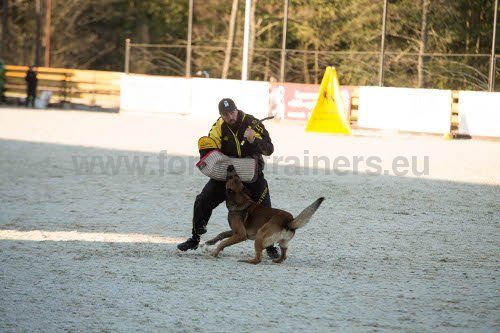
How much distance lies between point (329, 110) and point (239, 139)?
63.4 ft

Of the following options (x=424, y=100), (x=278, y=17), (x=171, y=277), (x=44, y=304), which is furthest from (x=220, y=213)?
(x=278, y=17)

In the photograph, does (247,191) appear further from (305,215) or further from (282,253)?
(305,215)

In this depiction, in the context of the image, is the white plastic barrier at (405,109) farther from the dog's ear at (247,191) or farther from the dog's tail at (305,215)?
the dog's tail at (305,215)

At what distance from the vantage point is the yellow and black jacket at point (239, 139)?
8.45 m

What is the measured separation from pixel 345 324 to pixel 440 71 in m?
30.3

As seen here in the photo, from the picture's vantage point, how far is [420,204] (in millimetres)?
13141

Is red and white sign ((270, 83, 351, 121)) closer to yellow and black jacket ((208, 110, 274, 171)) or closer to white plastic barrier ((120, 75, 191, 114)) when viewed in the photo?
white plastic barrier ((120, 75, 191, 114))

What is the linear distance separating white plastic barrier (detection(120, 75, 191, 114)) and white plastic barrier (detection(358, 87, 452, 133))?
827cm

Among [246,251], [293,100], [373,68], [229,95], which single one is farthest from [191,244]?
[373,68]

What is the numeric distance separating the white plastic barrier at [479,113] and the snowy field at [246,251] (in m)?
8.62

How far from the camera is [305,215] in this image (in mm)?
7926

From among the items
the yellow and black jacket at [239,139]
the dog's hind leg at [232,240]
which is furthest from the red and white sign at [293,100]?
the dog's hind leg at [232,240]

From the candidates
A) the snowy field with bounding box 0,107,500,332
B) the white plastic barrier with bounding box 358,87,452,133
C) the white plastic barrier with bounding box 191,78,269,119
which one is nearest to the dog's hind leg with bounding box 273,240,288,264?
the snowy field with bounding box 0,107,500,332

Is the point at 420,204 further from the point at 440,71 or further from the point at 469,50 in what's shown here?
the point at 469,50
